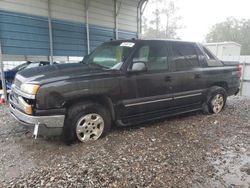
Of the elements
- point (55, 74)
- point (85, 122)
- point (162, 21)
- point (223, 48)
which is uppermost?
point (162, 21)

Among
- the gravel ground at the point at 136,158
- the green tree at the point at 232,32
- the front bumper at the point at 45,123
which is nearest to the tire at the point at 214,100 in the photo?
the gravel ground at the point at 136,158

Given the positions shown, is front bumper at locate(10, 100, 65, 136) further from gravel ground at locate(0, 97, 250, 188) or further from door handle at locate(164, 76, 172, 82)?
door handle at locate(164, 76, 172, 82)

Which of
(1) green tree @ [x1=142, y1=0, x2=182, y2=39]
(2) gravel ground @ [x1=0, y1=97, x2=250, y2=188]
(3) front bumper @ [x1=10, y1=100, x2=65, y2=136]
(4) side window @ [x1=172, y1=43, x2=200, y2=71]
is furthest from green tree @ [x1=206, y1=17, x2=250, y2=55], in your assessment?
(3) front bumper @ [x1=10, y1=100, x2=65, y2=136]

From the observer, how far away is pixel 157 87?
387cm

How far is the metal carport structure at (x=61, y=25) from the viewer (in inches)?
223

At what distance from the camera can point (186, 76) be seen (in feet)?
13.9

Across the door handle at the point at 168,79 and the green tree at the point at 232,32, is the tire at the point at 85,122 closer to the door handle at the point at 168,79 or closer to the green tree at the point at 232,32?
the door handle at the point at 168,79

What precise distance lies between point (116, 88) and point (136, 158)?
3.83 feet

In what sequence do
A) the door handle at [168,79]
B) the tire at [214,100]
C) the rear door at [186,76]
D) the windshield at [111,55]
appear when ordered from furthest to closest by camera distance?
the tire at [214,100]
the rear door at [186,76]
the door handle at [168,79]
the windshield at [111,55]

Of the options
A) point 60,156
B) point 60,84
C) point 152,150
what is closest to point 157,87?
point 152,150

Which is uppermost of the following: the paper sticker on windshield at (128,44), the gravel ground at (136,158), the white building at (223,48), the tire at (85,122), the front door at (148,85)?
the white building at (223,48)

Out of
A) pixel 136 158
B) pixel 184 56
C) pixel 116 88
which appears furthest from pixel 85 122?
pixel 184 56

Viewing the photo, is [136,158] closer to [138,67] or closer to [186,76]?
[138,67]

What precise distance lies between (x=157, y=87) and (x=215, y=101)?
1958 mm
